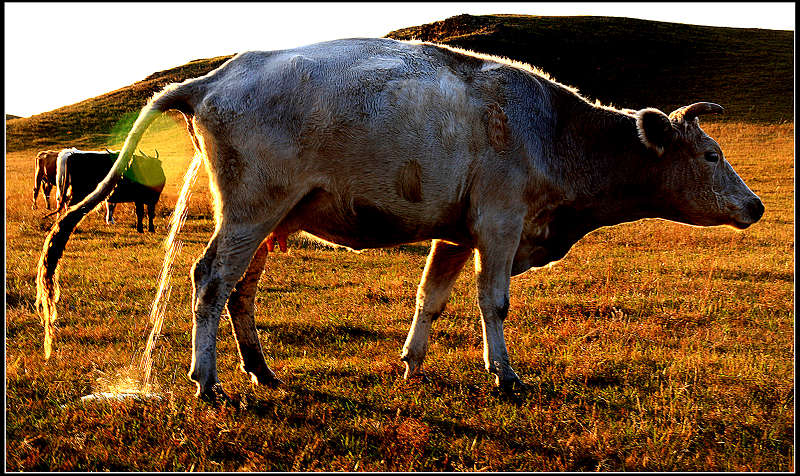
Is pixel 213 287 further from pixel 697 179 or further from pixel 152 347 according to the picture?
pixel 697 179

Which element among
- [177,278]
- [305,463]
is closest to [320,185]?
[305,463]

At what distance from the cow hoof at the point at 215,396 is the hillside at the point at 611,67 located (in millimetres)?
44182

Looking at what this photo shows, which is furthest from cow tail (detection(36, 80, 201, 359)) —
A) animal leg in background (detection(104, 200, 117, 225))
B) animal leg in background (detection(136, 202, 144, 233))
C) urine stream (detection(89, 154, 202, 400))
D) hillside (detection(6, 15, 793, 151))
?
hillside (detection(6, 15, 793, 151))

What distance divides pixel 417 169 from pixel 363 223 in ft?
2.25

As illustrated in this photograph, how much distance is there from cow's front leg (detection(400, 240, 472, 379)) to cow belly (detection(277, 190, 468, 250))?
1.74 ft

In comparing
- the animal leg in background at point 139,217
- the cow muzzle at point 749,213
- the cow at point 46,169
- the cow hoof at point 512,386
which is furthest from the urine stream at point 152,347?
the cow at point 46,169

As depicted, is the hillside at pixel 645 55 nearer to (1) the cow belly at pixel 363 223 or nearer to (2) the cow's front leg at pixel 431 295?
(2) the cow's front leg at pixel 431 295

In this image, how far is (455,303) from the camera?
380 inches

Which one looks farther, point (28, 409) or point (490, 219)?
point (490, 219)

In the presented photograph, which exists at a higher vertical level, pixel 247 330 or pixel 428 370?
pixel 247 330

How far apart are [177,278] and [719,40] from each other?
70262mm

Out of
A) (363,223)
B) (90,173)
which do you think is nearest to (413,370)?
(363,223)

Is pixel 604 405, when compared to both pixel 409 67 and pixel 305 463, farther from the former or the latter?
pixel 409 67

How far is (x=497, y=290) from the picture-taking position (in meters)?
6.24
